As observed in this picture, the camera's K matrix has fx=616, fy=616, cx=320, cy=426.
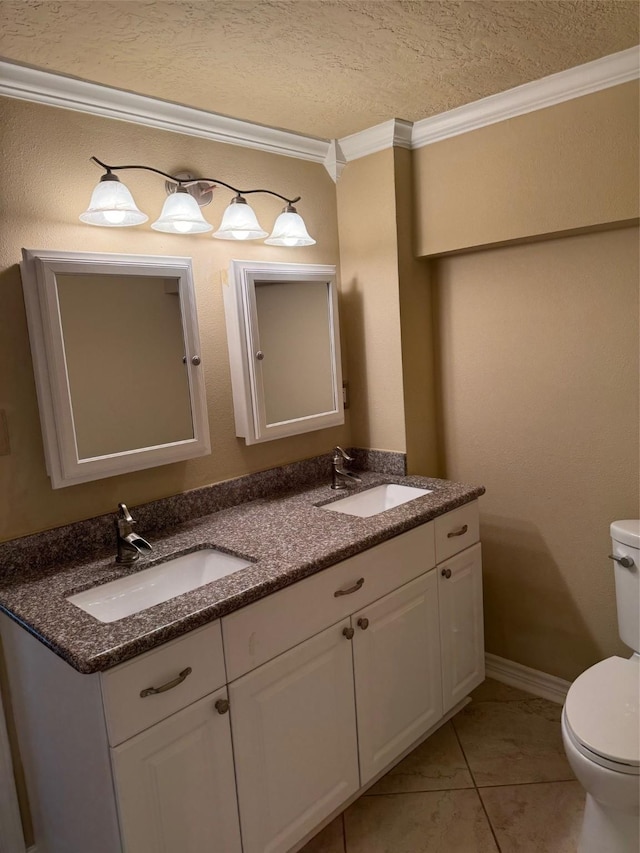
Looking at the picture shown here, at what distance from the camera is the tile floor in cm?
175

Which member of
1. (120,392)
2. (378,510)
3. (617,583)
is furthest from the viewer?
(378,510)

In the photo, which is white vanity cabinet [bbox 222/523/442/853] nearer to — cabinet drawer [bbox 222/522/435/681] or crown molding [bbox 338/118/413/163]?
cabinet drawer [bbox 222/522/435/681]

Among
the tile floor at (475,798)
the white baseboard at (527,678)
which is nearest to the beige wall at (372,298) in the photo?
the white baseboard at (527,678)

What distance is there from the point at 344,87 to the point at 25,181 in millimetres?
958

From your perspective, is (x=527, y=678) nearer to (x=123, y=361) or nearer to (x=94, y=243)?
(x=123, y=361)

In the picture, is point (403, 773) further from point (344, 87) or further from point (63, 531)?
point (344, 87)

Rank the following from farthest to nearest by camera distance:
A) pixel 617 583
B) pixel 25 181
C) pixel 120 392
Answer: pixel 617 583 → pixel 120 392 → pixel 25 181

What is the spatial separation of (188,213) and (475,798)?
1.99 meters

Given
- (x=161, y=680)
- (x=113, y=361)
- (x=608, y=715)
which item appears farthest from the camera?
(x=113, y=361)

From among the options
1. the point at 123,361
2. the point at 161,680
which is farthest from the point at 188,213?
the point at 161,680

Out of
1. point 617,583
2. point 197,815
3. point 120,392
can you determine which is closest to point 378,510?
point 617,583

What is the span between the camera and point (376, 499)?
2.35 metres

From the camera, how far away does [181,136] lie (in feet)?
6.48

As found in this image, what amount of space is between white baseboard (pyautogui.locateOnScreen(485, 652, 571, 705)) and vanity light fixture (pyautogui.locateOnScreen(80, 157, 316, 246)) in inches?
72.0
